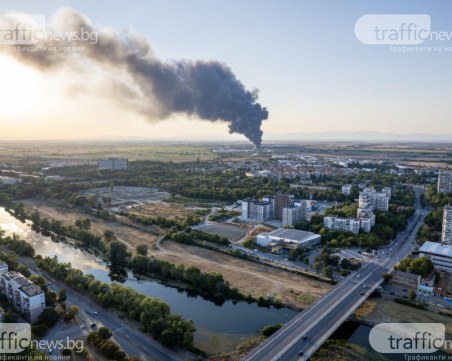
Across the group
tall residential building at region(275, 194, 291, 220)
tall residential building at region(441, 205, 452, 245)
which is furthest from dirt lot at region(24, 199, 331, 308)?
tall residential building at region(441, 205, 452, 245)

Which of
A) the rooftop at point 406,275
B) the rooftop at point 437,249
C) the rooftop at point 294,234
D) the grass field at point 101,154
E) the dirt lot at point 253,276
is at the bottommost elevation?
the dirt lot at point 253,276

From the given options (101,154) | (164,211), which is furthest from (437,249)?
(101,154)

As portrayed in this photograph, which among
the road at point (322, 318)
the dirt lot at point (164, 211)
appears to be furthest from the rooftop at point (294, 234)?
the dirt lot at point (164, 211)

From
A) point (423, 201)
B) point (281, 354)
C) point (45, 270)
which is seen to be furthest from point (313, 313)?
point (423, 201)

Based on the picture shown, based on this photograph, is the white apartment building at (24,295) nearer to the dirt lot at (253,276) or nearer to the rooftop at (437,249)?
the dirt lot at (253,276)

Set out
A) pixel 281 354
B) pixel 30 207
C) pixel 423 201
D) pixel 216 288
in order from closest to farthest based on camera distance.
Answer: pixel 281 354
pixel 216 288
pixel 30 207
pixel 423 201

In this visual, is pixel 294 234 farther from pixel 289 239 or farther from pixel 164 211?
pixel 164 211

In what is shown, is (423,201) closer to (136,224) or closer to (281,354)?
(136,224)
